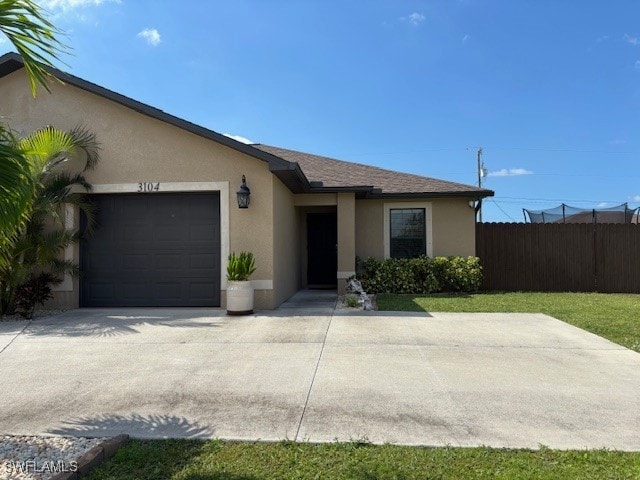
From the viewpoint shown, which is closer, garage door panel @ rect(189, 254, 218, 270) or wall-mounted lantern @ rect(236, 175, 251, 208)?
wall-mounted lantern @ rect(236, 175, 251, 208)

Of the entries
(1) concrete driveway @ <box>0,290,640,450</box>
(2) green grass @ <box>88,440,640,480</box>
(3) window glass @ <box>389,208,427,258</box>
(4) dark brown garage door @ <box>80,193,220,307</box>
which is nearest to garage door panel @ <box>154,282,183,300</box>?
(4) dark brown garage door @ <box>80,193,220,307</box>

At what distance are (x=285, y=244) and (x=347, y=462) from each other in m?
7.90

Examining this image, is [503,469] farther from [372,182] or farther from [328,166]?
[328,166]

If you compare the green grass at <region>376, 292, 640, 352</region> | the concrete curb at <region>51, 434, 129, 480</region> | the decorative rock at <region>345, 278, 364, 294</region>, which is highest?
the decorative rock at <region>345, 278, 364, 294</region>

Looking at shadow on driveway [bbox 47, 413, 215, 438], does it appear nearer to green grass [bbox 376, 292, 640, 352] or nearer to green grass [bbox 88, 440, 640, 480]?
green grass [bbox 88, 440, 640, 480]

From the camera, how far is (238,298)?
815cm

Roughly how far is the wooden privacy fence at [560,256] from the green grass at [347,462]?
10550 mm

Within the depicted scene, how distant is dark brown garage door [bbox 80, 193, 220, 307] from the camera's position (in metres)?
9.12

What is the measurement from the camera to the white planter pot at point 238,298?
8.15m

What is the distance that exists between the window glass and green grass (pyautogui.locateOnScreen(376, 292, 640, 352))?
1.85 metres

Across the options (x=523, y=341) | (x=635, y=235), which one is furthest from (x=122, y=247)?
(x=635, y=235)

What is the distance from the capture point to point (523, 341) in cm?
621

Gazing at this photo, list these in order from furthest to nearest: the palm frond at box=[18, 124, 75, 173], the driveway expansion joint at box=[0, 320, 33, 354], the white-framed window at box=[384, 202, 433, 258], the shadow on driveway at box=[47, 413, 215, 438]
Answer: the white-framed window at box=[384, 202, 433, 258], the palm frond at box=[18, 124, 75, 173], the driveway expansion joint at box=[0, 320, 33, 354], the shadow on driveway at box=[47, 413, 215, 438]

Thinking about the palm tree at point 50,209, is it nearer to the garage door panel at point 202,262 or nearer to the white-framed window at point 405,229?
the garage door panel at point 202,262
